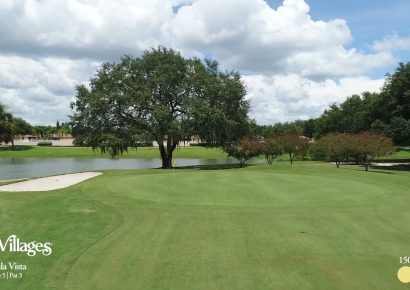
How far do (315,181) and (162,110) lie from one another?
21.5 m

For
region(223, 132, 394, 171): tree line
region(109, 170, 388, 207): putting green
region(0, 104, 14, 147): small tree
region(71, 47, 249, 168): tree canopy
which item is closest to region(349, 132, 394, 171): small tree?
region(223, 132, 394, 171): tree line

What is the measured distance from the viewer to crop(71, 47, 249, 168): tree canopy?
42.6 m

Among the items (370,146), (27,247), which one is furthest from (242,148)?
(27,247)

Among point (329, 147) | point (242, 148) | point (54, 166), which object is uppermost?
point (242, 148)

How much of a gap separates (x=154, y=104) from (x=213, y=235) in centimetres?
3252

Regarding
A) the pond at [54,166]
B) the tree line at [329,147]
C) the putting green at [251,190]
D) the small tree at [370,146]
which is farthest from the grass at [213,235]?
the pond at [54,166]

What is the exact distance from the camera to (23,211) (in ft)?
54.5

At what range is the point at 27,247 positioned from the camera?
39.1ft

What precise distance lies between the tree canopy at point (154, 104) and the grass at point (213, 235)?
2102 cm

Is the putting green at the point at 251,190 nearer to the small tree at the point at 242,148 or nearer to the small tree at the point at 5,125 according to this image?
the small tree at the point at 242,148

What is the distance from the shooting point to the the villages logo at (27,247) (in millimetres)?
11492

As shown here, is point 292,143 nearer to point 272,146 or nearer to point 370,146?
point 272,146

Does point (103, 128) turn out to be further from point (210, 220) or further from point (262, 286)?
point (262, 286)

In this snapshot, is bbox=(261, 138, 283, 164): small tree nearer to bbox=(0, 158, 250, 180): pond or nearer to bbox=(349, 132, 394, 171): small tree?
bbox=(349, 132, 394, 171): small tree
